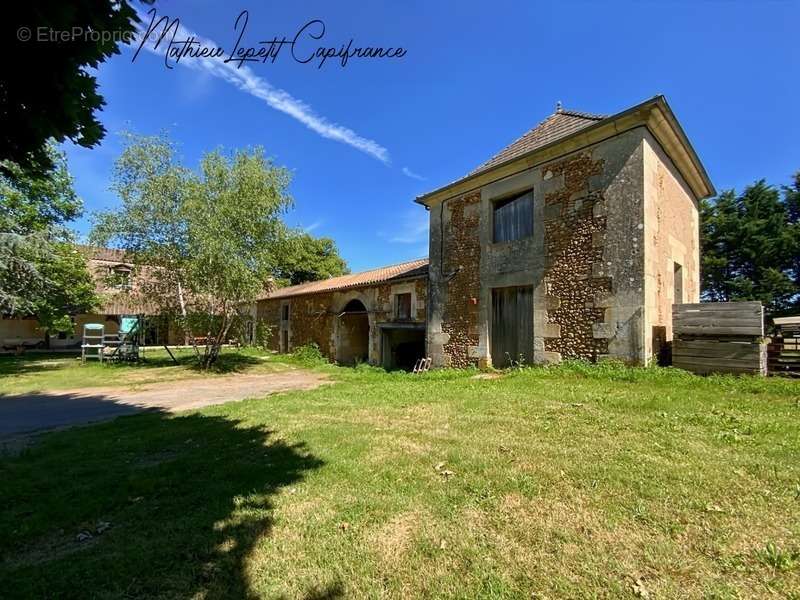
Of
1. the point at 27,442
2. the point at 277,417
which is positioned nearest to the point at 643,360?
the point at 277,417

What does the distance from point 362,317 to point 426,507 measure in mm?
13936

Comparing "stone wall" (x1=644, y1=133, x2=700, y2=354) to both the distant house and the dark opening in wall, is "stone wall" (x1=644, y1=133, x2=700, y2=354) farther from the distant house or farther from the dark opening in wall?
the dark opening in wall

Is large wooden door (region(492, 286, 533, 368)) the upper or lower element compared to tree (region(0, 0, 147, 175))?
lower

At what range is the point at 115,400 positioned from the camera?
26.7 feet

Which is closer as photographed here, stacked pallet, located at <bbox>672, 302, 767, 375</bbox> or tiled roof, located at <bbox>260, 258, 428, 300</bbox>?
stacked pallet, located at <bbox>672, 302, 767, 375</bbox>

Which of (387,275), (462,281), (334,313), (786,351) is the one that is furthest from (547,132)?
(334,313)

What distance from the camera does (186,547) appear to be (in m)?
2.33

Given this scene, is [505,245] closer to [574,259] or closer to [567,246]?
[567,246]

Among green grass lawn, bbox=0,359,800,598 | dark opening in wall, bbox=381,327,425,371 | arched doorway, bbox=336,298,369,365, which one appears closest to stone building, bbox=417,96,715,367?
dark opening in wall, bbox=381,327,425,371

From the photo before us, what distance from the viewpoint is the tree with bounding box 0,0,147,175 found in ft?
5.90

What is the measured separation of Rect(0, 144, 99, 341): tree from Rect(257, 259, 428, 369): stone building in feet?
27.7

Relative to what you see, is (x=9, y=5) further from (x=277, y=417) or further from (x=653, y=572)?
→ (x=277, y=417)

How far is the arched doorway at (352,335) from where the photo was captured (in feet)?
51.6

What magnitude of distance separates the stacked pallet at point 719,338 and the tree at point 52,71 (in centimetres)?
851
